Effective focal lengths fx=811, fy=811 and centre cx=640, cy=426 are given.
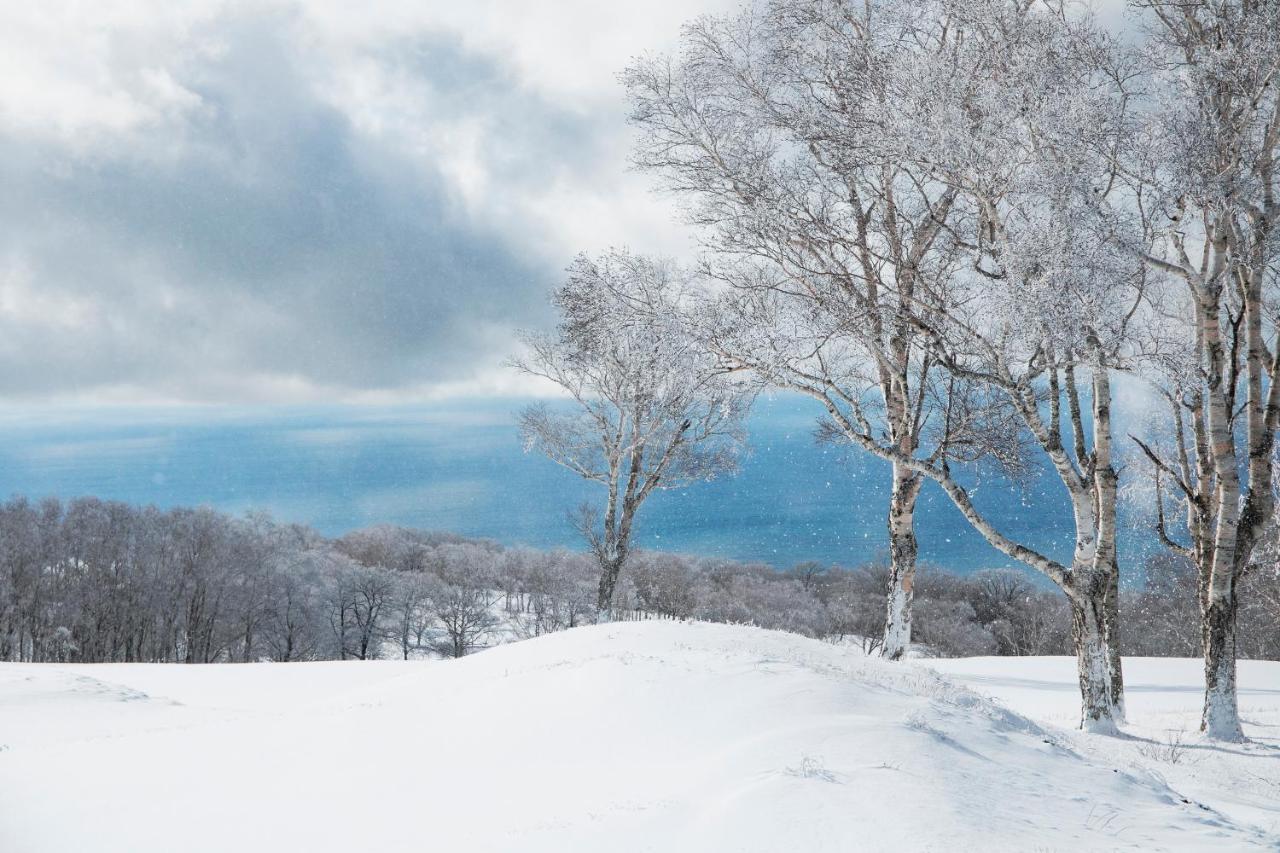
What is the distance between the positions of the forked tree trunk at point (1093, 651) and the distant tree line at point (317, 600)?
28.1 meters

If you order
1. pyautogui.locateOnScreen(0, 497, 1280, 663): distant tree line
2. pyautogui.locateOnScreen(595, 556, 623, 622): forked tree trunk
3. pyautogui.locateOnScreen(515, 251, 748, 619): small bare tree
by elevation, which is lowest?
pyautogui.locateOnScreen(0, 497, 1280, 663): distant tree line

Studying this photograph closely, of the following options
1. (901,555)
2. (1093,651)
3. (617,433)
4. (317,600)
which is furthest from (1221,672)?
(317,600)

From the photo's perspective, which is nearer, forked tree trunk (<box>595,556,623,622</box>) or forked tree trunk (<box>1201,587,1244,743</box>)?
forked tree trunk (<box>1201,587,1244,743</box>)

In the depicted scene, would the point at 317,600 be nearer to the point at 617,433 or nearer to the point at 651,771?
the point at 617,433

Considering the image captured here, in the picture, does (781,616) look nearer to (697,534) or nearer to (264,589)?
(697,534)

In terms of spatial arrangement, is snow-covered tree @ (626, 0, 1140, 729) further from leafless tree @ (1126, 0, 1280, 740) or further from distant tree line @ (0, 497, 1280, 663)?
distant tree line @ (0, 497, 1280, 663)

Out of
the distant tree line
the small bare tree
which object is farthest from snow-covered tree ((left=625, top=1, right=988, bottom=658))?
the distant tree line

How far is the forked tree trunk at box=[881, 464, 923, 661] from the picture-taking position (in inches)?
482

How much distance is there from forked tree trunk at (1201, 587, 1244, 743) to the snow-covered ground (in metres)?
0.55

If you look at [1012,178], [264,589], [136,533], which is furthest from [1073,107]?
[136,533]

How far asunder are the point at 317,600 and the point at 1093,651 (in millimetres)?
49423

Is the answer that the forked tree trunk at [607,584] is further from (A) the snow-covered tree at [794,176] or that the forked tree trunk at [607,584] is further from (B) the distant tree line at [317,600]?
(B) the distant tree line at [317,600]

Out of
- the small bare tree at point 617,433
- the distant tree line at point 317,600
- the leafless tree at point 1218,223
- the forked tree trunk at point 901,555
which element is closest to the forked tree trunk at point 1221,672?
the leafless tree at point 1218,223

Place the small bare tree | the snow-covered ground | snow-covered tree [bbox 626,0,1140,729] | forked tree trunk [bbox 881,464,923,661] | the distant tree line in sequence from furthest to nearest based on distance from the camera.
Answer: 1. the distant tree line
2. the small bare tree
3. forked tree trunk [bbox 881,464,923,661]
4. snow-covered tree [bbox 626,0,1140,729]
5. the snow-covered ground
